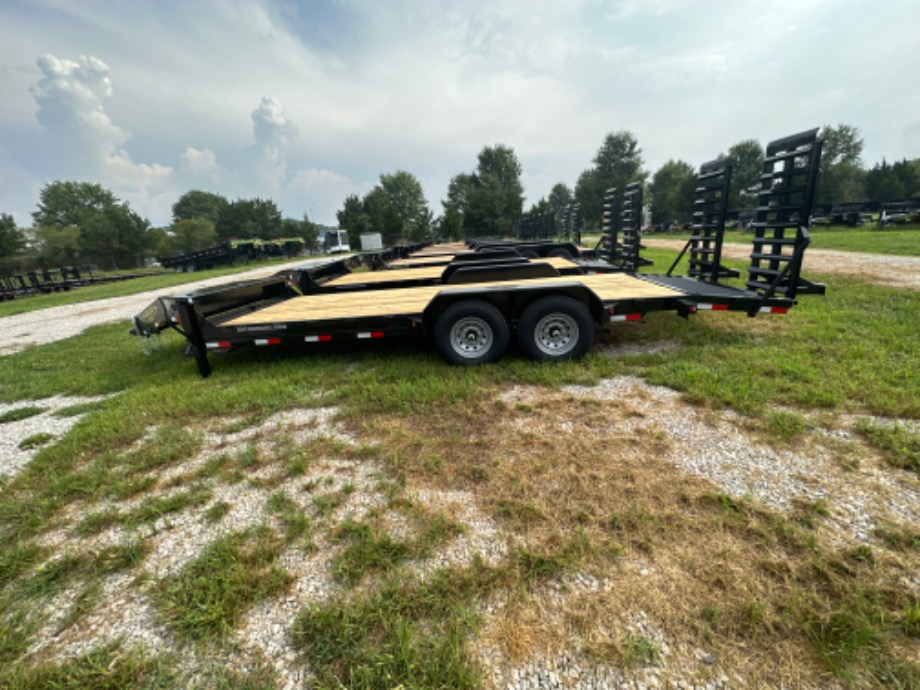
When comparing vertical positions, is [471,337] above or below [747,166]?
below

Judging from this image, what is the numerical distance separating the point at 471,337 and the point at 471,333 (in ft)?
0.15

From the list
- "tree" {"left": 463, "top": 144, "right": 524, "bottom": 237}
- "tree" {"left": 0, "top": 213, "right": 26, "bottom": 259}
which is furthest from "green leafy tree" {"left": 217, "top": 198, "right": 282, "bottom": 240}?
"tree" {"left": 463, "top": 144, "right": 524, "bottom": 237}

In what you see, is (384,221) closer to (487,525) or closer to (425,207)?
(425,207)

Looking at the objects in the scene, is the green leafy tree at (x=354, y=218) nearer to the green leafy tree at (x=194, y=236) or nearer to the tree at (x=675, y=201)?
the green leafy tree at (x=194, y=236)

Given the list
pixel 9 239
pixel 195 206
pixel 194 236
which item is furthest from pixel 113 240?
pixel 195 206

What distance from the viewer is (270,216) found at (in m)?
64.2

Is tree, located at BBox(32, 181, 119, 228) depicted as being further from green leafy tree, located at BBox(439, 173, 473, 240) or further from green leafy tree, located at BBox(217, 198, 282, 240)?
green leafy tree, located at BBox(439, 173, 473, 240)

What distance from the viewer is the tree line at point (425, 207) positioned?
4269 centimetres

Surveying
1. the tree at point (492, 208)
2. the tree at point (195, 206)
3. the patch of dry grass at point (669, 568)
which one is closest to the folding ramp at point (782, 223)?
the patch of dry grass at point (669, 568)

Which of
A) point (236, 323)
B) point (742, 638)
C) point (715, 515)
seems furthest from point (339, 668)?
point (236, 323)

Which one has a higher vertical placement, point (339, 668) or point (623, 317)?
point (623, 317)

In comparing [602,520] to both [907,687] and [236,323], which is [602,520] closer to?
[907,687]

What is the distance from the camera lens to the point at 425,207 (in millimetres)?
66625

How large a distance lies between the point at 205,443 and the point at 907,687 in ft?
13.9
